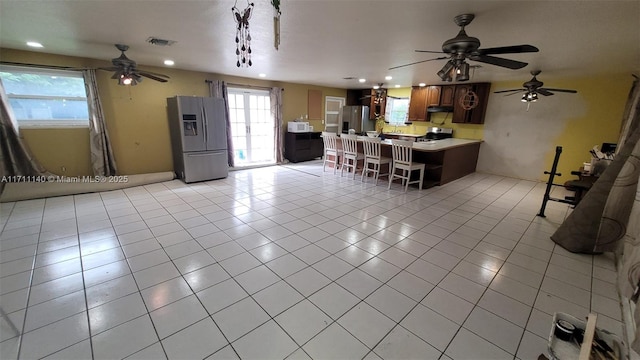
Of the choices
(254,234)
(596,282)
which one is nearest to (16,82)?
(254,234)

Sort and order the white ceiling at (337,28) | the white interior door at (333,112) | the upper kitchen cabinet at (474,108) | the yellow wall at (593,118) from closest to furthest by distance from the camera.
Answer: the white ceiling at (337,28), the yellow wall at (593,118), the upper kitchen cabinet at (474,108), the white interior door at (333,112)

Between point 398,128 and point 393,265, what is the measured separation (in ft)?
21.7

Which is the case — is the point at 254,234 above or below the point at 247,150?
below

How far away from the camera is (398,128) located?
27.4ft

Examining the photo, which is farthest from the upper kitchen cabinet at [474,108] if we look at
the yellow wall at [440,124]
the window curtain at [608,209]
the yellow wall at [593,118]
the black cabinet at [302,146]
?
the window curtain at [608,209]

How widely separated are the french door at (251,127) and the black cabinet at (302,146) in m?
0.45

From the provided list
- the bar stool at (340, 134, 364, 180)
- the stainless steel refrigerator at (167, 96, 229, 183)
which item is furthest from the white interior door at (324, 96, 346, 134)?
the stainless steel refrigerator at (167, 96, 229, 183)

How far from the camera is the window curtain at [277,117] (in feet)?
22.9

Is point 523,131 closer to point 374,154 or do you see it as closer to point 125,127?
point 374,154

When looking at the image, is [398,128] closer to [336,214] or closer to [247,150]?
[247,150]

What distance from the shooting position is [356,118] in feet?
27.9

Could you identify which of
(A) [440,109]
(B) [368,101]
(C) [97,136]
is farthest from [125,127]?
(A) [440,109]

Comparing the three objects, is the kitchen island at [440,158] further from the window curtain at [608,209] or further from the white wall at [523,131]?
the window curtain at [608,209]

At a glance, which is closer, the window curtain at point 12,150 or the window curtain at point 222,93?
the window curtain at point 12,150
